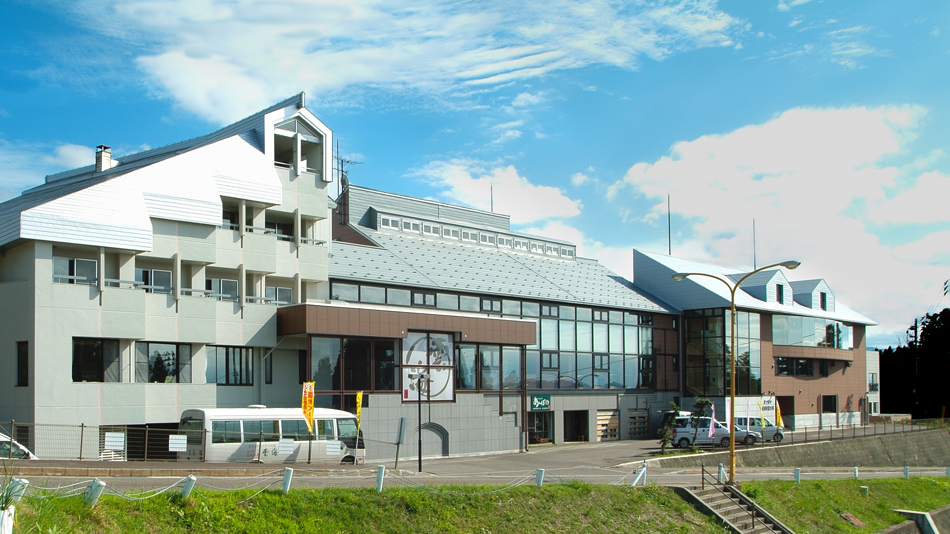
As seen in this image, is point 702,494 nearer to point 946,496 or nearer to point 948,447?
point 946,496

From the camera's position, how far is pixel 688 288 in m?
58.2

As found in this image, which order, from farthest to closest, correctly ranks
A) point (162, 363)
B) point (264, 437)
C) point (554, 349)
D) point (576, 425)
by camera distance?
point (576, 425), point (554, 349), point (162, 363), point (264, 437)

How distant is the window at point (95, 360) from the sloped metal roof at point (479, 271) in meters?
10.9

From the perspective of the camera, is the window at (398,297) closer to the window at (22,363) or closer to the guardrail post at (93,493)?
the window at (22,363)

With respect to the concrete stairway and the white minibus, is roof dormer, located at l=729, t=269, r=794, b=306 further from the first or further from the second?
the white minibus

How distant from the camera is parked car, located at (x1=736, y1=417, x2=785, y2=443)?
155 ft

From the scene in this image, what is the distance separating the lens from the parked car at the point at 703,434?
4538cm

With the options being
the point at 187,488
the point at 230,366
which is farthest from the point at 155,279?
the point at 187,488

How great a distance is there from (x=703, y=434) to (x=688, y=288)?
15.1m

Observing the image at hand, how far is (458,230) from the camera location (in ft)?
175

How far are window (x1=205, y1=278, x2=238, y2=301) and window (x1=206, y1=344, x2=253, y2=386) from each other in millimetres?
2276

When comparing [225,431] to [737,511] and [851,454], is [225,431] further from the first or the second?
[851,454]

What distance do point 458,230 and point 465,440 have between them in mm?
16689

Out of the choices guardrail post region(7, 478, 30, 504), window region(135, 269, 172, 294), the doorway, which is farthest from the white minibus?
the doorway
